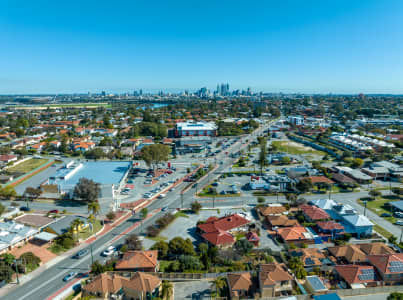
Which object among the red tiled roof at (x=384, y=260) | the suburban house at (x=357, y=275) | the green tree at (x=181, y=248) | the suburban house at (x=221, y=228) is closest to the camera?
the suburban house at (x=357, y=275)

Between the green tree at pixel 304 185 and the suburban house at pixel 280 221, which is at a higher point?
the green tree at pixel 304 185

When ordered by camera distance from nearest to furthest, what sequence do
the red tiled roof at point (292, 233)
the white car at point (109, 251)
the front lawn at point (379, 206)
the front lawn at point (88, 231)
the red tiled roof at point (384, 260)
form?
the red tiled roof at point (384, 260) → the white car at point (109, 251) → the red tiled roof at point (292, 233) → the front lawn at point (88, 231) → the front lawn at point (379, 206)

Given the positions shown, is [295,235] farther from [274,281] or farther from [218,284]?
[218,284]

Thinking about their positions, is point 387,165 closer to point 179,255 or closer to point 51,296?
point 179,255

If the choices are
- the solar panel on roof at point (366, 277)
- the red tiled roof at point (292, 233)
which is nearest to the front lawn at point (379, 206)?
the red tiled roof at point (292, 233)

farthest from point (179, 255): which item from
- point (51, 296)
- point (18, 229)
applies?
point (18, 229)

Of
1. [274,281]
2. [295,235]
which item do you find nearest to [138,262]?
[274,281]

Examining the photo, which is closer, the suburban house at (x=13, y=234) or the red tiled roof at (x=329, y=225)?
the suburban house at (x=13, y=234)

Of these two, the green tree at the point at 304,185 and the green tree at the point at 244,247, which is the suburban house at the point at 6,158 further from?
the green tree at the point at 304,185
